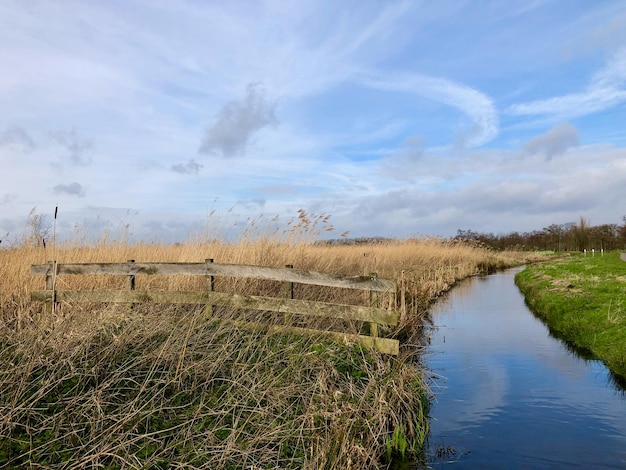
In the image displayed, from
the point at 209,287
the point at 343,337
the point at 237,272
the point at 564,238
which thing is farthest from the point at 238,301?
the point at 564,238

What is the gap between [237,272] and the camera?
26.7 feet

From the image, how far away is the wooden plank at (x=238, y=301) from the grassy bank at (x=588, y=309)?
4958 millimetres

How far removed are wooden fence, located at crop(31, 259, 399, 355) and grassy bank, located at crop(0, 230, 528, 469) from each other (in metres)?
0.30

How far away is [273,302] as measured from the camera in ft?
25.5

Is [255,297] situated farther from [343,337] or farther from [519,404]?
[519,404]

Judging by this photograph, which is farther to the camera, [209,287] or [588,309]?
[588,309]

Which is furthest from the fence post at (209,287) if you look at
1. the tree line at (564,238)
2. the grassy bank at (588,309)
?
the tree line at (564,238)

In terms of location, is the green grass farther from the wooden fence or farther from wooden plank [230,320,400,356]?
the wooden fence

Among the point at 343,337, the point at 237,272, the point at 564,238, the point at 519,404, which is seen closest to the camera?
the point at 343,337

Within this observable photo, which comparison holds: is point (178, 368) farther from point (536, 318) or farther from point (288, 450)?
point (536, 318)

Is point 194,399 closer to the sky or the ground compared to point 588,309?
closer to the ground

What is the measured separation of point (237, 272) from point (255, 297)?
1.81ft

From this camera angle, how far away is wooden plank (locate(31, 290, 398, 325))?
7.20m

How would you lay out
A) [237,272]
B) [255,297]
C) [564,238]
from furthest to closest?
[564,238]
[237,272]
[255,297]
